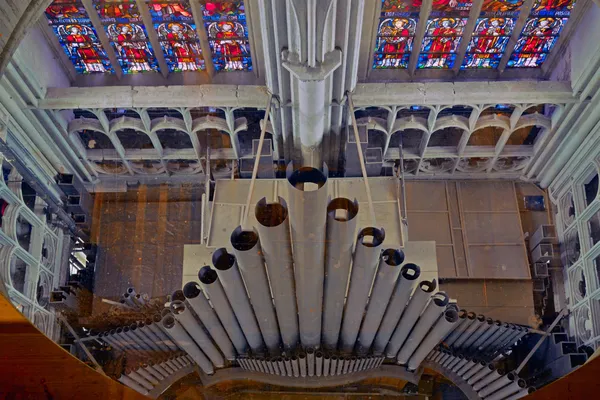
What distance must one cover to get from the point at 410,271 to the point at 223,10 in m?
5.23

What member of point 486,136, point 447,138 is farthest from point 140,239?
point 486,136

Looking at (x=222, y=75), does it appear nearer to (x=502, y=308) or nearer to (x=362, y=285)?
(x=362, y=285)

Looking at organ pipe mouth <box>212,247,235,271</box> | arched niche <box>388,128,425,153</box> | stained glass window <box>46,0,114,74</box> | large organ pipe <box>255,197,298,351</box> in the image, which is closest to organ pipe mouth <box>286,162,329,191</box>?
large organ pipe <box>255,197,298,351</box>

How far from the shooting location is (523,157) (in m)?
10.5

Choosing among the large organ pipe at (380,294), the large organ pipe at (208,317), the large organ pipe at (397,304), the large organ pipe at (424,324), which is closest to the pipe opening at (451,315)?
the large organ pipe at (424,324)

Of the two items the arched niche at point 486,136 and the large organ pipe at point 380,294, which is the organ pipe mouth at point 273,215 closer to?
the large organ pipe at point 380,294

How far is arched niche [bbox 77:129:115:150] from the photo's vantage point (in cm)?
1014

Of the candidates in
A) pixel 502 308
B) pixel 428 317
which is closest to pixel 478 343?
pixel 502 308

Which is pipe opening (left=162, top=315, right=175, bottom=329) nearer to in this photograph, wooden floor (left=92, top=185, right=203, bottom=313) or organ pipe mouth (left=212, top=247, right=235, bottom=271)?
wooden floor (left=92, top=185, right=203, bottom=313)

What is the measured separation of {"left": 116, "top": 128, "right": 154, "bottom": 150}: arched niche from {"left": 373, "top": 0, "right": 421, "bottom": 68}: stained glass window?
14.0 ft

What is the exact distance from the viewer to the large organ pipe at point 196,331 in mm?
7766

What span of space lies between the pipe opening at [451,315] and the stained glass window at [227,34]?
17.2ft

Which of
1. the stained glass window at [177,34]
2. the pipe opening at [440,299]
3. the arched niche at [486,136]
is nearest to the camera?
the pipe opening at [440,299]

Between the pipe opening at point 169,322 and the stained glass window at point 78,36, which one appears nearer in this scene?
the pipe opening at point 169,322
